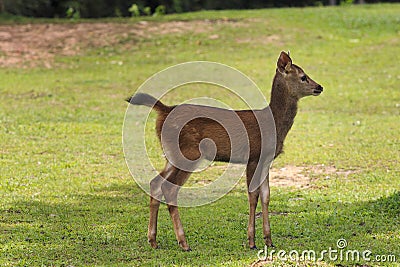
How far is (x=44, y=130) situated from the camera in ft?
44.7

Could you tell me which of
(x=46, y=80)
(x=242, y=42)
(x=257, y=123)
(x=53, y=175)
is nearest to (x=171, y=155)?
(x=257, y=123)

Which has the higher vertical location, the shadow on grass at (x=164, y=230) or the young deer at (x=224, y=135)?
the young deer at (x=224, y=135)

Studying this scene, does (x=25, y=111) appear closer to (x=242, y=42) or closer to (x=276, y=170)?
(x=276, y=170)

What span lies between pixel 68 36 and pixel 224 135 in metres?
16.7

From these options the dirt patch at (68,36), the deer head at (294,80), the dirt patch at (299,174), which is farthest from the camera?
the dirt patch at (68,36)

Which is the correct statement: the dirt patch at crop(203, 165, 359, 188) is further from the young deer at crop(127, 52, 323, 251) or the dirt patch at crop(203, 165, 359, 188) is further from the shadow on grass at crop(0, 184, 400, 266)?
the young deer at crop(127, 52, 323, 251)

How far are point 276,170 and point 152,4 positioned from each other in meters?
23.3

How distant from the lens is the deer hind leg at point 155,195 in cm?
675

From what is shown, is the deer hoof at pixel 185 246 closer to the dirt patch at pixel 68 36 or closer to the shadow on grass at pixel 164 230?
the shadow on grass at pixel 164 230

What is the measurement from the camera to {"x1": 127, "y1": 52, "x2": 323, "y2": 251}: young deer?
21.9 feet

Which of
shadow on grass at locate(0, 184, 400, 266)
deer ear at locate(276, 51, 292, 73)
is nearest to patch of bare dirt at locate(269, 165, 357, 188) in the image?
shadow on grass at locate(0, 184, 400, 266)

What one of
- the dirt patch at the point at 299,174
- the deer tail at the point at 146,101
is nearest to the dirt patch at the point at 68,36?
the dirt patch at the point at 299,174

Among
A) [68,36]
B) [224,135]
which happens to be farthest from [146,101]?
[68,36]

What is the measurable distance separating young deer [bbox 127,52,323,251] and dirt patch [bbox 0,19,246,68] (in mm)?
14166
